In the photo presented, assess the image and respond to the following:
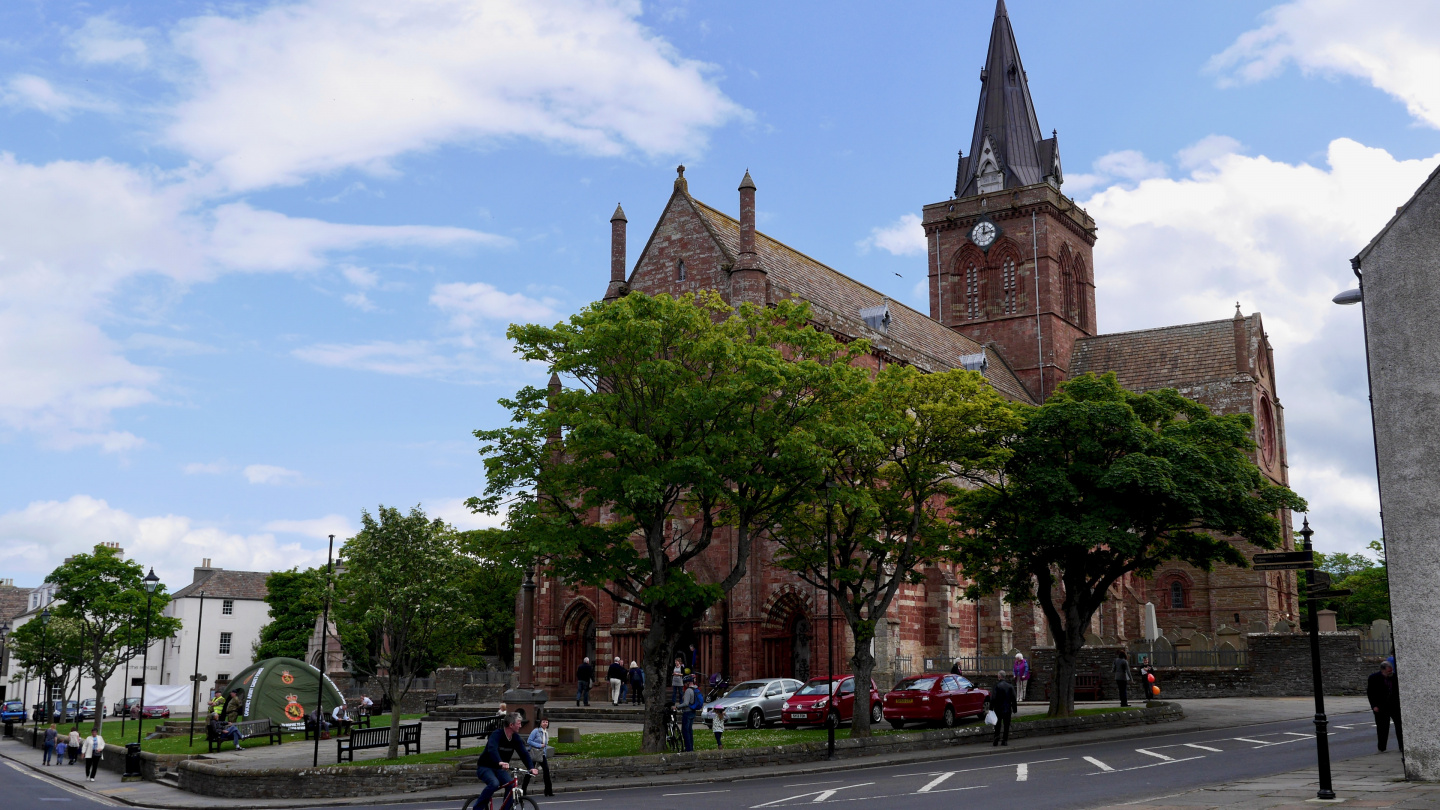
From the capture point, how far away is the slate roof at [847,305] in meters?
47.3

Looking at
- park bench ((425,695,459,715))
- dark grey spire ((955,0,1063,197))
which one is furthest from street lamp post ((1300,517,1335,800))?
dark grey spire ((955,0,1063,197))

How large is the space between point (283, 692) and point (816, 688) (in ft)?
68.1

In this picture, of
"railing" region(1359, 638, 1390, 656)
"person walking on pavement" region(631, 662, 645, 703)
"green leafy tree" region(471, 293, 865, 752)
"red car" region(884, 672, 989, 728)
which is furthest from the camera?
"railing" region(1359, 638, 1390, 656)

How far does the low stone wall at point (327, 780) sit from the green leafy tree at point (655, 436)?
15.8ft

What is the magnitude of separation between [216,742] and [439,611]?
1175cm

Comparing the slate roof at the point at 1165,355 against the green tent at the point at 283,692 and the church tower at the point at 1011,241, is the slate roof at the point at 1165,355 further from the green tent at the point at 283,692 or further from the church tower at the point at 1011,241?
the green tent at the point at 283,692

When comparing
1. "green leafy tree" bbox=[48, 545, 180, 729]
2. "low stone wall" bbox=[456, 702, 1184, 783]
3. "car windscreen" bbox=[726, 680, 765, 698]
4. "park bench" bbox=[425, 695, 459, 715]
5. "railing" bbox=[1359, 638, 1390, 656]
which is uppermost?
"green leafy tree" bbox=[48, 545, 180, 729]

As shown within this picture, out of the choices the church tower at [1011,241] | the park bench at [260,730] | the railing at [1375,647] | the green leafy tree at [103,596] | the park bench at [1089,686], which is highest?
the church tower at [1011,241]

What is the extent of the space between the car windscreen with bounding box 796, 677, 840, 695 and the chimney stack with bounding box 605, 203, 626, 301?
64.4 ft

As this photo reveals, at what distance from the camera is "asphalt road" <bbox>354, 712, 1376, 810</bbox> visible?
60.1ft

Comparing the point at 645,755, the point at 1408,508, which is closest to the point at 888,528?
the point at 645,755

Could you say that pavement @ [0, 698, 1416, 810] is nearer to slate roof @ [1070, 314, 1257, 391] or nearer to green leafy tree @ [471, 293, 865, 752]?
green leafy tree @ [471, 293, 865, 752]

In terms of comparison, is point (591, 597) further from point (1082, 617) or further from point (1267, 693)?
point (1267, 693)

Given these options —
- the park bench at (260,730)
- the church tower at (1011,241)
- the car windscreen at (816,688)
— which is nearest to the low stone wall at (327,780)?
the car windscreen at (816,688)
